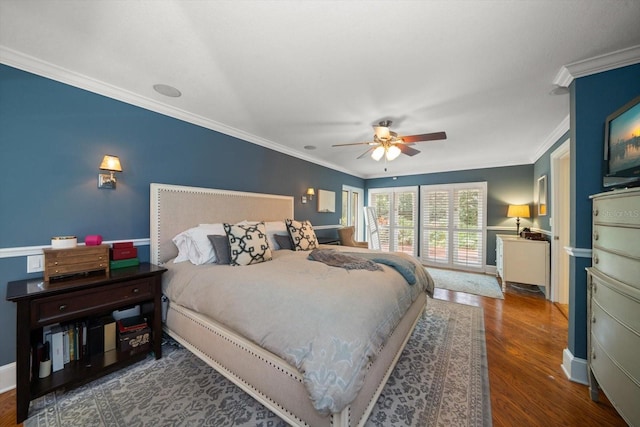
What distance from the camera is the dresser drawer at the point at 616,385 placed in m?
1.20

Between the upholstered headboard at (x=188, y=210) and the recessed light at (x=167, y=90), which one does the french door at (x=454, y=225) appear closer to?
the upholstered headboard at (x=188, y=210)

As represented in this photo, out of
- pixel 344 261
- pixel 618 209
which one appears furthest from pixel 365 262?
pixel 618 209

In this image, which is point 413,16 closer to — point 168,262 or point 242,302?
point 242,302

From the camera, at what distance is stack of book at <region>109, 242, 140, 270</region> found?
2139 millimetres

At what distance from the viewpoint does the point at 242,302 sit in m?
1.61

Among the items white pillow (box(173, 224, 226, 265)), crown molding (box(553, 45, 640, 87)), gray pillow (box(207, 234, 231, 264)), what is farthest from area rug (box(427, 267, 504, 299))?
white pillow (box(173, 224, 226, 265))

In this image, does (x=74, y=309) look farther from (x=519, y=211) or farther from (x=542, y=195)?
(x=519, y=211)

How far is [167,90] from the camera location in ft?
7.56

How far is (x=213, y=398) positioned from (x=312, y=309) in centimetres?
113

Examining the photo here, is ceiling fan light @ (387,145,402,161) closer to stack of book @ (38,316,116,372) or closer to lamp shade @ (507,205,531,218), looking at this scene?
stack of book @ (38,316,116,372)

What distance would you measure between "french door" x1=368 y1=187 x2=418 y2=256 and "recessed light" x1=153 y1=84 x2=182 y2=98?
5496 millimetres

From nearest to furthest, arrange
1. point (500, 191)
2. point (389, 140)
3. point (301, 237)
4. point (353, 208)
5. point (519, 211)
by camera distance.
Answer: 1. point (389, 140)
2. point (301, 237)
3. point (519, 211)
4. point (500, 191)
5. point (353, 208)

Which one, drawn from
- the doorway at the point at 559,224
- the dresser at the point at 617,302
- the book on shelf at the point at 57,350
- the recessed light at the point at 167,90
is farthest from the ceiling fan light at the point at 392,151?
the book on shelf at the point at 57,350

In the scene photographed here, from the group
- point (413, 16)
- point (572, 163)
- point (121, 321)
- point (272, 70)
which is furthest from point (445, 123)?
point (121, 321)
